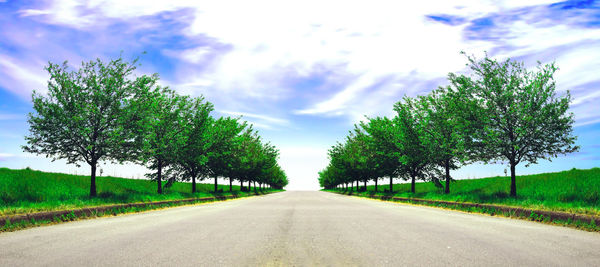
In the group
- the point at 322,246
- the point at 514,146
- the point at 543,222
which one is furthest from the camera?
the point at 514,146


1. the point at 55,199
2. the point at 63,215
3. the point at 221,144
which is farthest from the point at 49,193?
the point at 221,144

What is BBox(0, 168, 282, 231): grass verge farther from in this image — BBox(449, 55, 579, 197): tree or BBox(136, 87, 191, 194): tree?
BBox(449, 55, 579, 197): tree

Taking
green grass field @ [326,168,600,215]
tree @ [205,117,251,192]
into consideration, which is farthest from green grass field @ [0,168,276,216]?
green grass field @ [326,168,600,215]

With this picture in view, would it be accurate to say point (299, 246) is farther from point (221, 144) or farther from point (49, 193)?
point (221, 144)

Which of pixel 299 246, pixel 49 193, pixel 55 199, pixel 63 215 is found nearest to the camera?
pixel 299 246

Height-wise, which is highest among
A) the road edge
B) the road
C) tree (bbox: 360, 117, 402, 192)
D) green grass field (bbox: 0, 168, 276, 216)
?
tree (bbox: 360, 117, 402, 192)

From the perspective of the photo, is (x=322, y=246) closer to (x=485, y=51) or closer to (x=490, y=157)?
(x=490, y=157)

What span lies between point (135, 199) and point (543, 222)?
16232 mm

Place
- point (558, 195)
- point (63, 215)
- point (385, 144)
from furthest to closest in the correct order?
1. point (385, 144)
2. point (558, 195)
3. point (63, 215)

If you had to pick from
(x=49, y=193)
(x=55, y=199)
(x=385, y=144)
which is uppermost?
(x=385, y=144)

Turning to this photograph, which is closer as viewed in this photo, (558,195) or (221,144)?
(558,195)

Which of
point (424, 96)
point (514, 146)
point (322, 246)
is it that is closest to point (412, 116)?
point (424, 96)

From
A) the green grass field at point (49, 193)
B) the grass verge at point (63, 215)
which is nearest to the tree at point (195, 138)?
the green grass field at point (49, 193)

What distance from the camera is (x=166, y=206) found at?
21016mm
